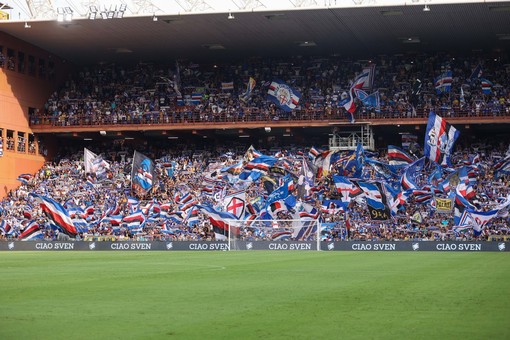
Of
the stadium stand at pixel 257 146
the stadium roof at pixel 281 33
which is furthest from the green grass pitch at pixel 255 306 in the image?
the stadium roof at pixel 281 33

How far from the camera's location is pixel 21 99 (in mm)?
67188

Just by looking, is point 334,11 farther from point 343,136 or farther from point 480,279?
point 480,279

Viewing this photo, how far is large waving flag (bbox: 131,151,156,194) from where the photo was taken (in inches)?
2391

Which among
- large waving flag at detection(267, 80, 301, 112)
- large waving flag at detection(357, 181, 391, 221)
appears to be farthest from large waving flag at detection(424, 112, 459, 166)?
large waving flag at detection(267, 80, 301, 112)

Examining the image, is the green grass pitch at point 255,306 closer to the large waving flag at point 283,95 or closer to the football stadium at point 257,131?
the football stadium at point 257,131

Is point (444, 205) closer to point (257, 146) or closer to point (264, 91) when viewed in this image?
point (264, 91)

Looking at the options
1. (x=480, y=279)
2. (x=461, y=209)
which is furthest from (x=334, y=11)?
(x=480, y=279)

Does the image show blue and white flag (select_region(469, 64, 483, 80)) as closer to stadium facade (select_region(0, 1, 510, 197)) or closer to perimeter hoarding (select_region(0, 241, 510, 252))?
stadium facade (select_region(0, 1, 510, 197))

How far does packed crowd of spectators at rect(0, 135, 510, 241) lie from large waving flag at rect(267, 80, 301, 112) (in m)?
3.74

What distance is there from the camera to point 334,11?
57.5m

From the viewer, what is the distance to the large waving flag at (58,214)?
175ft

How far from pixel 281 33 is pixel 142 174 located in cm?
1516

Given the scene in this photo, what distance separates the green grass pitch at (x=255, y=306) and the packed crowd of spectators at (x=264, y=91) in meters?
41.3

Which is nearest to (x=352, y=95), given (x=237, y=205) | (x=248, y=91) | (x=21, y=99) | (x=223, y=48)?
(x=248, y=91)
